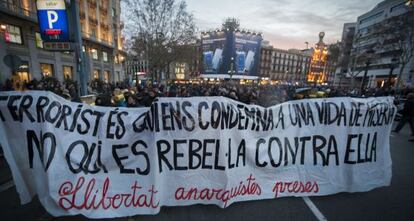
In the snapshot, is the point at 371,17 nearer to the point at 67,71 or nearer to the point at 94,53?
the point at 94,53

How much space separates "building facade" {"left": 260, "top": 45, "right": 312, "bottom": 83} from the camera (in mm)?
82500

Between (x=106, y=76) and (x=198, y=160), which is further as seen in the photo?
(x=106, y=76)

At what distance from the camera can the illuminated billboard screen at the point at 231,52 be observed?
178 ft

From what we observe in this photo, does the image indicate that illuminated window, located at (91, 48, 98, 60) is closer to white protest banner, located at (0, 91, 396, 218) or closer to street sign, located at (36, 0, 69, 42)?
street sign, located at (36, 0, 69, 42)

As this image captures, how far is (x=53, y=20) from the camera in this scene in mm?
9156

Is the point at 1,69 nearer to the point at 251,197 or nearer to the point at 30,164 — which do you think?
the point at 30,164

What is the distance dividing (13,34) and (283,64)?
86.2 metres

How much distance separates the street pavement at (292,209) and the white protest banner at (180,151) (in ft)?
0.37

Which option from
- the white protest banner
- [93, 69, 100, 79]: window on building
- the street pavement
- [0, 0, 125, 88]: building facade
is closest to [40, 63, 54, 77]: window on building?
[0, 0, 125, 88]: building facade

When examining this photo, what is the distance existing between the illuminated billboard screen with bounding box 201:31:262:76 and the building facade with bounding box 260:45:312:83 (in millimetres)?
27885

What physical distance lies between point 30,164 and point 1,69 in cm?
2169

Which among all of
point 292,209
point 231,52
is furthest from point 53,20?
point 231,52

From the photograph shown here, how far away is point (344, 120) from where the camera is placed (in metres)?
3.34

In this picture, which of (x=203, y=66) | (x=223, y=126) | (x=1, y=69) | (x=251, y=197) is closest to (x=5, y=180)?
(x=223, y=126)
